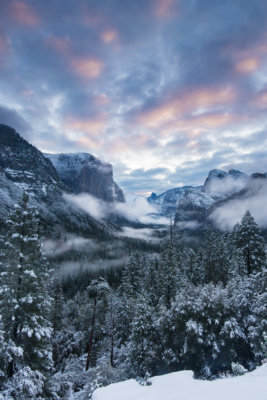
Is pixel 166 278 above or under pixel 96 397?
under

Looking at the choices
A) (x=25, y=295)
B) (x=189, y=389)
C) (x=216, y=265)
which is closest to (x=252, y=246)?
(x=216, y=265)

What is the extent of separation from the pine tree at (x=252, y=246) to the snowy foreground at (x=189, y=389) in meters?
19.1

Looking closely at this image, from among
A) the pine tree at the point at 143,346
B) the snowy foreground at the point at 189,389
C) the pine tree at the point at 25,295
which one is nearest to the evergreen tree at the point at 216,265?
the pine tree at the point at 143,346

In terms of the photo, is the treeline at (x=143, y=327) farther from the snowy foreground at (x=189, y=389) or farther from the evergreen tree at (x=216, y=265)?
the evergreen tree at (x=216, y=265)

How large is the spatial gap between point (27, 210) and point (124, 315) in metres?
23.6

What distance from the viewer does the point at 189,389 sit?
6371mm

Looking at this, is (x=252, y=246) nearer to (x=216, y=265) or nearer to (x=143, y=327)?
(x=216, y=265)

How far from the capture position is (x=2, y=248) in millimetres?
14734

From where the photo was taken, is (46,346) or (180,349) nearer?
(46,346)

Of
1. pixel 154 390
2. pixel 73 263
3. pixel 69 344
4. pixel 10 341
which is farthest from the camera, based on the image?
pixel 73 263

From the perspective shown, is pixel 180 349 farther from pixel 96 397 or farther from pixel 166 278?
pixel 96 397

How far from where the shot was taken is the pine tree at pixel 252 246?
24.6 metres

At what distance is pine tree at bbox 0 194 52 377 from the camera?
13180 millimetres

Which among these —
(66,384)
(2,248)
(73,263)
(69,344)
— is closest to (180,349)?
(66,384)
